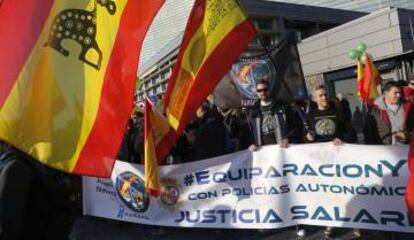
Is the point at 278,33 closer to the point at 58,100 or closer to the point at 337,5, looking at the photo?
the point at 58,100

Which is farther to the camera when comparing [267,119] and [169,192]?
[169,192]

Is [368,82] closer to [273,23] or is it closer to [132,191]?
[132,191]

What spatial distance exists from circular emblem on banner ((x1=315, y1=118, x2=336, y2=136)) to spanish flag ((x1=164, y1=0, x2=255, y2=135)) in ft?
4.38

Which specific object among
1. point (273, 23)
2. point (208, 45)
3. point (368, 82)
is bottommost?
point (208, 45)

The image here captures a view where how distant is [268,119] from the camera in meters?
6.43

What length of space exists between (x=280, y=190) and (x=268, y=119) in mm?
821

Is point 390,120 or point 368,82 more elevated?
point 368,82

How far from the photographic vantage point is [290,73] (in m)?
6.94

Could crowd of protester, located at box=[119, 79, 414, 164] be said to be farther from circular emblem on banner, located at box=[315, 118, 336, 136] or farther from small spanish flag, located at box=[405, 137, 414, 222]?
small spanish flag, located at box=[405, 137, 414, 222]

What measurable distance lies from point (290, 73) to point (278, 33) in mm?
22279

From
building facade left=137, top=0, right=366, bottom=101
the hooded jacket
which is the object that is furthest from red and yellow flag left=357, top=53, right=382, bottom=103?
building facade left=137, top=0, right=366, bottom=101

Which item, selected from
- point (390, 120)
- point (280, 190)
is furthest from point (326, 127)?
point (390, 120)

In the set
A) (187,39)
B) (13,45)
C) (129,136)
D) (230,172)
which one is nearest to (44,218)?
(13,45)

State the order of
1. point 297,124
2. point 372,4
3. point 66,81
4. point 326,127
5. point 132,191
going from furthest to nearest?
point 372,4 < point 132,191 < point 297,124 < point 326,127 < point 66,81
